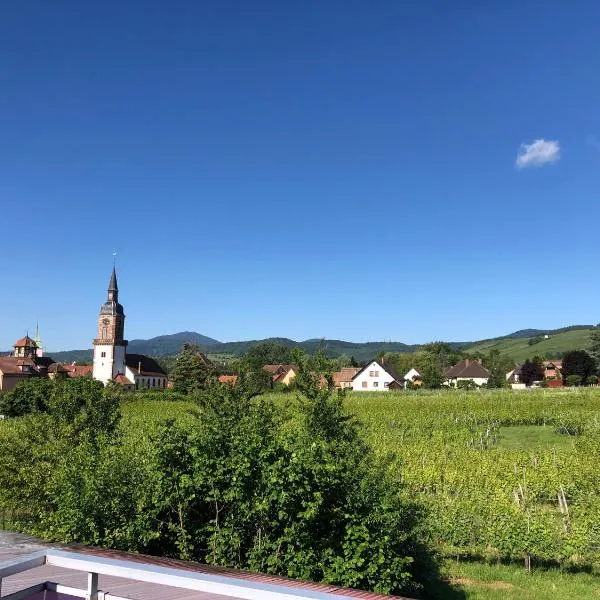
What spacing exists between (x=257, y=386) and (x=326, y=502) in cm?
598

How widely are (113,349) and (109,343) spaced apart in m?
1.23

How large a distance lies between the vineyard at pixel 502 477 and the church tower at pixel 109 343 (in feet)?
213

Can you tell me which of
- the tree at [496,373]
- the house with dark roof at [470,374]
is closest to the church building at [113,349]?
the house with dark roof at [470,374]

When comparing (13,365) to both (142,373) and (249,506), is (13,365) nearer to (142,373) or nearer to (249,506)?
(142,373)

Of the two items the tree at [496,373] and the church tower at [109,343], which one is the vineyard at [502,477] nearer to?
the tree at [496,373]

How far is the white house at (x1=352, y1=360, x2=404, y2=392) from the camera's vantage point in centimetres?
9600

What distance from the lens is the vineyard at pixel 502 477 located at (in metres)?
12.7

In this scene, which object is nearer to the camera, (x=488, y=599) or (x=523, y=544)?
(x=488, y=599)

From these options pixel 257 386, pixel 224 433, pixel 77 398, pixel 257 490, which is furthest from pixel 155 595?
pixel 77 398

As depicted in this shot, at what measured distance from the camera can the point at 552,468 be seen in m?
21.0

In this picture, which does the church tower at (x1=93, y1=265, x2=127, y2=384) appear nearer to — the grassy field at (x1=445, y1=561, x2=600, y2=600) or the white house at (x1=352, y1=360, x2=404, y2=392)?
the white house at (x1=352, y1=360, x2=404, y2=392)

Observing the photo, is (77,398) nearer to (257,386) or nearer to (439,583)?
(257,386)

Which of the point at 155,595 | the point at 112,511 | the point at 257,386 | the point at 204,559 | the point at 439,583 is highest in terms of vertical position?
the point at 257,386

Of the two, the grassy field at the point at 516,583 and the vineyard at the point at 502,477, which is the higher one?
the vineyard at the point at 502,477
